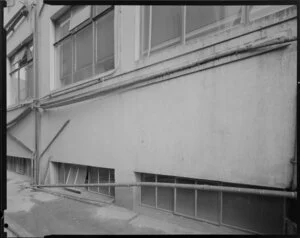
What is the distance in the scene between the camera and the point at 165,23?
2.61 metres

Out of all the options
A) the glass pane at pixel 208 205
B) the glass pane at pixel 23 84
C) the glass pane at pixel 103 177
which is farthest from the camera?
the glass pane at pixel 23 84

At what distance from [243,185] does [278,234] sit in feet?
1.98

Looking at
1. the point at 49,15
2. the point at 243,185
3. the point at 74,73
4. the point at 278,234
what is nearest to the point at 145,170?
the point at 243,185

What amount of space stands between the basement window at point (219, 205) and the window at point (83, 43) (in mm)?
2459

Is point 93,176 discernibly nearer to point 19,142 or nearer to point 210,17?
→ point 19,142

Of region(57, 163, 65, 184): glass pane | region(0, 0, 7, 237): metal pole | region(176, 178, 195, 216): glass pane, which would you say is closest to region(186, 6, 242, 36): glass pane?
region(176, 178, 195, 216): glass pane

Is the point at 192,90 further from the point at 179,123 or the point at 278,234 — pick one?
the point at 278,234

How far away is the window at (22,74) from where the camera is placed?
11.4 feet

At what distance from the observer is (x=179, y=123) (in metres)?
2.54

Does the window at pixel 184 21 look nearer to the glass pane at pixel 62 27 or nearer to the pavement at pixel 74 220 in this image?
the glass pane at pixel 62 27

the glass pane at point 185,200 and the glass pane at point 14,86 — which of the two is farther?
the glass pane at point 14,86

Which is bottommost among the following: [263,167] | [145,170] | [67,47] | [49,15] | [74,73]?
[145,170]

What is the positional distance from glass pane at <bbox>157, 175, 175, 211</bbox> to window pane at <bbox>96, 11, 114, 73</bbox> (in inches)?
90.3

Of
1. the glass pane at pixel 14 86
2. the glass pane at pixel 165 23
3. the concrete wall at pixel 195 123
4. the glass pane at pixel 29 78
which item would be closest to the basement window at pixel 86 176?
the concrete wall at pixel 195 123
